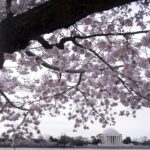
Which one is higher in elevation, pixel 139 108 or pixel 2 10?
pixel 2 10

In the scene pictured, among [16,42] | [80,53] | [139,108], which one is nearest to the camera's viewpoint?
[16,42]

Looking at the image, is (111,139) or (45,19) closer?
(45,19)

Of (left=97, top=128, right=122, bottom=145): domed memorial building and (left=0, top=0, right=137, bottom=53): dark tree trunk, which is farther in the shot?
(left=97, top=128, right=122, bottom=145): domed memorial building

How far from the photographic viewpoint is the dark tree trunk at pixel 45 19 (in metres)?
5.01

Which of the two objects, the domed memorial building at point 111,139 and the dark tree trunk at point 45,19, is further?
the domed memorial building at point 111,139

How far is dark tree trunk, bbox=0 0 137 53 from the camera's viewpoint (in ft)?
16.4

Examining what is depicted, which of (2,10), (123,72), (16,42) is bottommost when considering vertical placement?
(16,42)

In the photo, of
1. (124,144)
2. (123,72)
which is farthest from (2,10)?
(124,144)

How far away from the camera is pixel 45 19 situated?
526cm

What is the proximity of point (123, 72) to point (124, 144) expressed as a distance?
63144 millimetres

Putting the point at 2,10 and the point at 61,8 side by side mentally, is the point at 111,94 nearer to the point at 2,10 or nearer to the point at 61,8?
the point at 2,10

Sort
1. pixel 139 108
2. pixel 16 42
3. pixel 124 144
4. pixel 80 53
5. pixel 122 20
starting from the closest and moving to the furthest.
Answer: pixel 16 42
pixel 122 20
pixel 80 53
pixel 139 108
pixel 124 144

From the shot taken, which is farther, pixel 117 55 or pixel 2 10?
pixel 117 55

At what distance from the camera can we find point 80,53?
967 centimetres
